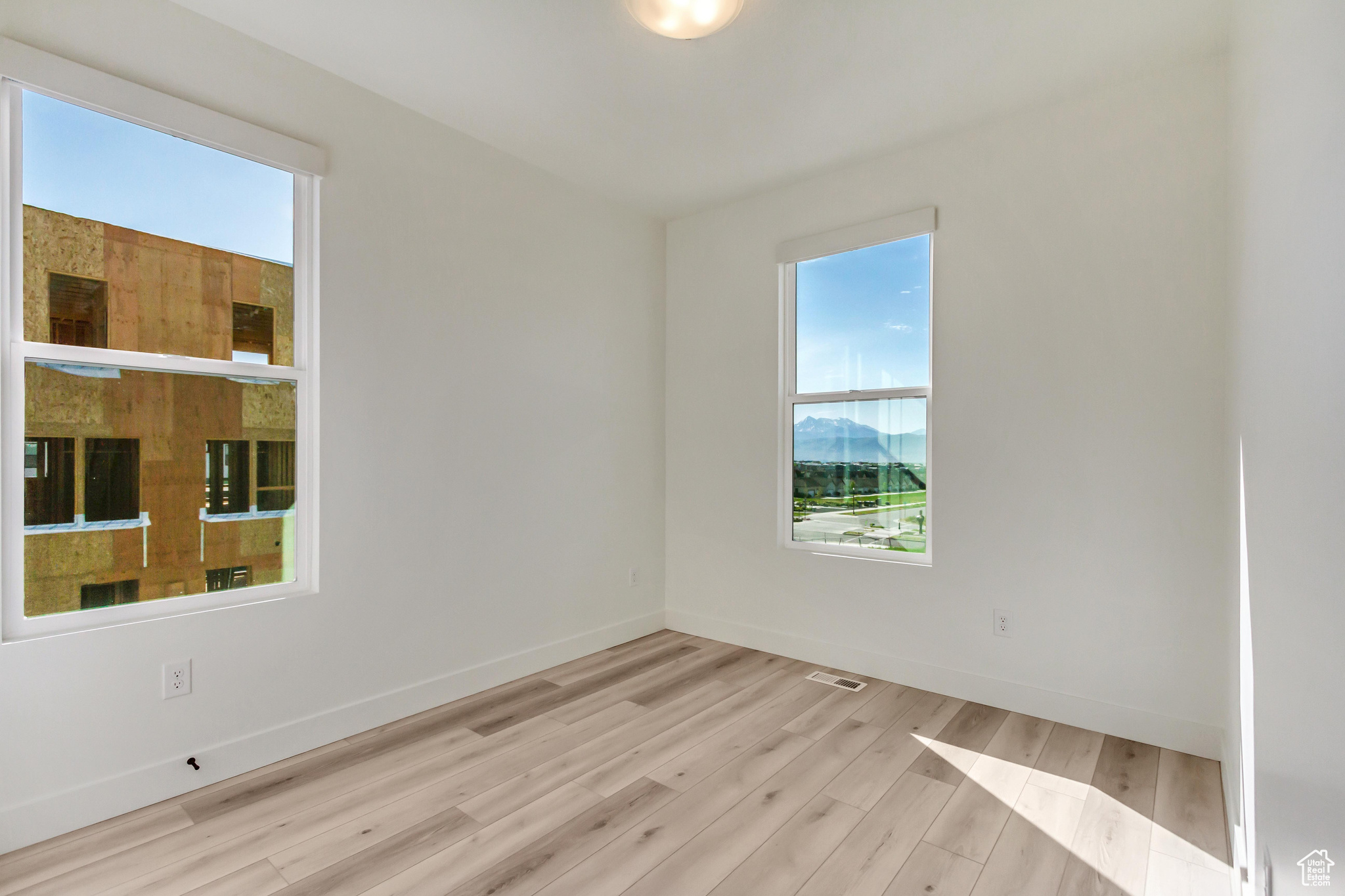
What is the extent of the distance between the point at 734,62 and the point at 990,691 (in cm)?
296

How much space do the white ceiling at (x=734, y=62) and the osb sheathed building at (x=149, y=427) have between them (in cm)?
95

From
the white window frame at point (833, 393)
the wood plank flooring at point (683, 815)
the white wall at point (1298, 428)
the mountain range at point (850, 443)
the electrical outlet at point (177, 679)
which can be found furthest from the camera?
the mountain range at point (850, 443)

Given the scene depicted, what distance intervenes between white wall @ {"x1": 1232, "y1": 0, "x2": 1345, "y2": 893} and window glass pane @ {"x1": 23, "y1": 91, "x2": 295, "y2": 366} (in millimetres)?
2966

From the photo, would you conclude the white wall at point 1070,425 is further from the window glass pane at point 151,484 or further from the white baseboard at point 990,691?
the window glass pane at point 151,484

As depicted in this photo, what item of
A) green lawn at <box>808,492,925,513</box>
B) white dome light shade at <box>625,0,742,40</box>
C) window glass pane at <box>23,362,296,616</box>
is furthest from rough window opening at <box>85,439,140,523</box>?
green lawn at <box>808,492,925,513</box>

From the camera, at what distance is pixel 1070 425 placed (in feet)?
9.39

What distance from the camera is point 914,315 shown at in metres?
3.40

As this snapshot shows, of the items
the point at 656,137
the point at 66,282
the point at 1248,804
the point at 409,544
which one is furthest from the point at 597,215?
the point at 1248,804

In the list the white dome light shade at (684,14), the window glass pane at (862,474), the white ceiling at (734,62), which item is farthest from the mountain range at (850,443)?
the white dome light shade at (684,14)

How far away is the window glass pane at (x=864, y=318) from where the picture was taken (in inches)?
134

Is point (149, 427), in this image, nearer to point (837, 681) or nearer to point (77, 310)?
point (77, 310)

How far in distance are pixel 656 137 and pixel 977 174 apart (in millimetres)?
1544

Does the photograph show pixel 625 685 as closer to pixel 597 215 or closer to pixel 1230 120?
pixel 597 215

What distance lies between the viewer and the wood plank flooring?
5.96 ft
